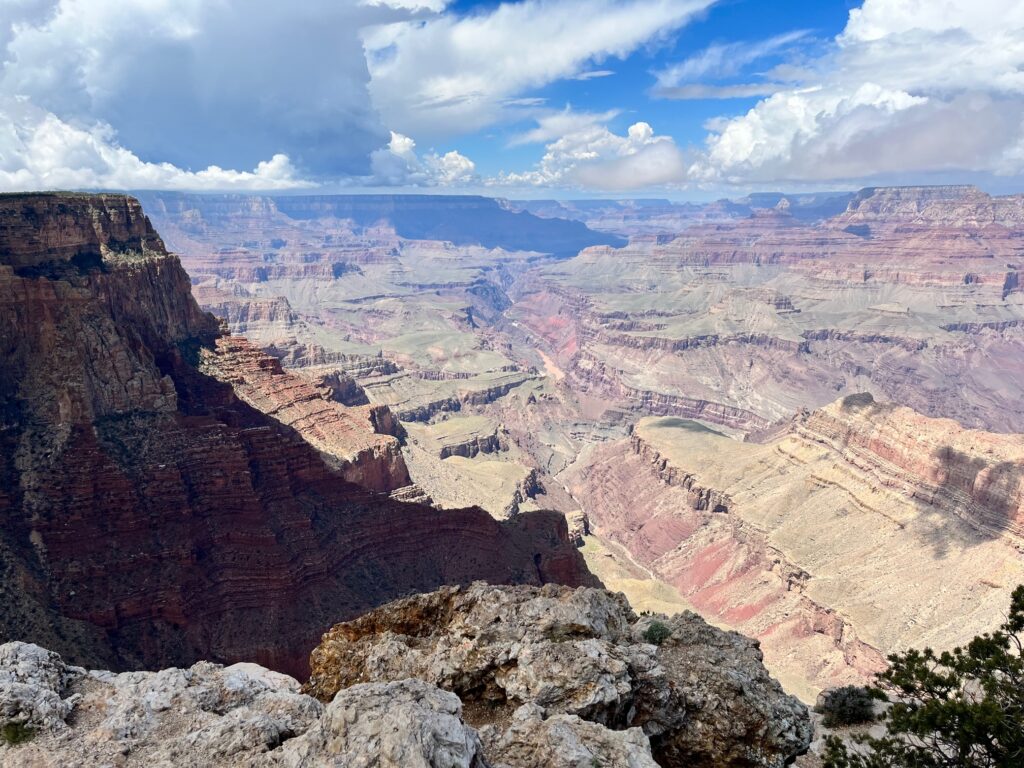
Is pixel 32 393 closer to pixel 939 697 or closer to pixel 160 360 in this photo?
pixel 160 360

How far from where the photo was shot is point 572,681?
50.5 ft

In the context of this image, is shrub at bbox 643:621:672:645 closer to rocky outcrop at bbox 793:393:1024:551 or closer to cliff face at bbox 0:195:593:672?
cliff face at bbox 0:195:593:672

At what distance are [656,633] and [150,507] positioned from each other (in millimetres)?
41096

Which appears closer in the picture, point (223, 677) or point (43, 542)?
point (223, 677)

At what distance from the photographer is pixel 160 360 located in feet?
201

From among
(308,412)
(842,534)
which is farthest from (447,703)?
(842,534)

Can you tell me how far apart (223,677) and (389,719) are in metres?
11.3

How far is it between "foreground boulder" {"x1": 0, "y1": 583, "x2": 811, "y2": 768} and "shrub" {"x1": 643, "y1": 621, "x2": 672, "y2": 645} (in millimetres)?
566

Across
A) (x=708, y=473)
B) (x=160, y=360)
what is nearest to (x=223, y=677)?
(x=160, y=360)

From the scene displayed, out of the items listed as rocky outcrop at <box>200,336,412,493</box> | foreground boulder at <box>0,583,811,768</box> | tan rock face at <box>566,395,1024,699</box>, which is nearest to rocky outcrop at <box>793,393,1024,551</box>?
tan rock face at <box>566,395,1024,699</box>

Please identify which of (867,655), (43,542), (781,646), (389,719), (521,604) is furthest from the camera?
(781,646)

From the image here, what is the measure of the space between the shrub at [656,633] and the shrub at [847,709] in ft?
41.9

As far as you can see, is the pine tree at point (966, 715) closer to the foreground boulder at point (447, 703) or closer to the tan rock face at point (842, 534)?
the foreground boulder at point (447, 703)

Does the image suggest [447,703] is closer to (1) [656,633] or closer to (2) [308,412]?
(1) [656,633]
